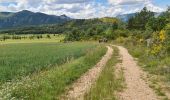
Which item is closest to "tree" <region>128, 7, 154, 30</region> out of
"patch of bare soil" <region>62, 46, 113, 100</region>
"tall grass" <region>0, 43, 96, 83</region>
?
"tall grass" <region>0, 43, 96, 83</region>

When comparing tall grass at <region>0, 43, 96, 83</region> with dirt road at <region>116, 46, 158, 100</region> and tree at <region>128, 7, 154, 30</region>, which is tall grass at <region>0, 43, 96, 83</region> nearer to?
dirt road at <region>116, 46, 158, 100</region>

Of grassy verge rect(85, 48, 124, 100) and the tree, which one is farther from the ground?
the tree

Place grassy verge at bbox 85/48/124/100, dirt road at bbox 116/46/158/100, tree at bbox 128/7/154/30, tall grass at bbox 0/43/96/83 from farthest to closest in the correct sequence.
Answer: tree at bbox 128/7/154/30, tall grass at bbox 0/43/96/83, dirt road at bbox 116/46/158/100, grassy verge at bbox 85/48/124/100

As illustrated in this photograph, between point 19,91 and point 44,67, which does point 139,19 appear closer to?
point 44,67

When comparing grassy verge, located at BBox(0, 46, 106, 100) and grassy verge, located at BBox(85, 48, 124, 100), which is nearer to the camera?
grassy verge, located at BBox(0, 46, 106, 100)

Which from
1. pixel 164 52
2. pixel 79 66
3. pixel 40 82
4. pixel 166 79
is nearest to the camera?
pixel 40 82

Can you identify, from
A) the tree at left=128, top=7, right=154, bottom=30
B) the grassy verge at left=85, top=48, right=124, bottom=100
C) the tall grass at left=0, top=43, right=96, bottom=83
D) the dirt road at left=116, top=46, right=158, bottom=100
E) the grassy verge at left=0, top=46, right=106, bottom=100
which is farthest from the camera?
the tree at left=128, top=7, right=154, bottom=30

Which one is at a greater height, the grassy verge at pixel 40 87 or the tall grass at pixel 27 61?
the grassy verge at pixel 40 87

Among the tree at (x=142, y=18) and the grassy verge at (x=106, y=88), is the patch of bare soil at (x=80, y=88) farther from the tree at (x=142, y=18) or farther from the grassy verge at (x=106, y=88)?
the tree at (x=142, y=18)

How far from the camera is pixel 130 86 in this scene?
59.1 feet

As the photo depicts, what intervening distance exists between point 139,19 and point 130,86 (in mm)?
78919

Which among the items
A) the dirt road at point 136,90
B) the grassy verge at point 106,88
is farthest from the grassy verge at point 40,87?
the dirt road at point 136,90

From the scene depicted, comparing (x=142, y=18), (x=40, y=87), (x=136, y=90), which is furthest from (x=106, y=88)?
(x=142, y=18)

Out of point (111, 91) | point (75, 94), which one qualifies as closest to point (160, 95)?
point (111, 91)
